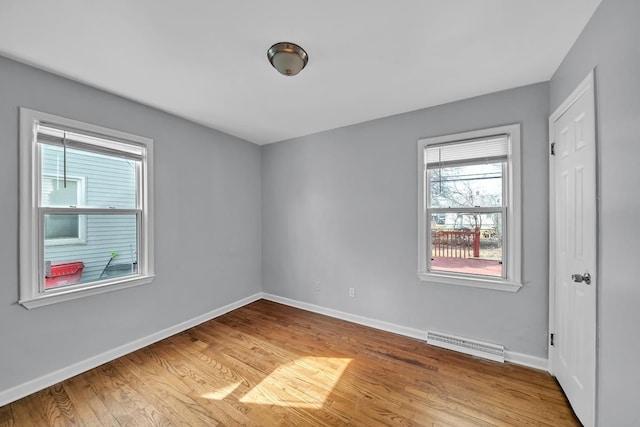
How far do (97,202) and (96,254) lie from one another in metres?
0.50

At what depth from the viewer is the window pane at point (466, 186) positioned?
237cm

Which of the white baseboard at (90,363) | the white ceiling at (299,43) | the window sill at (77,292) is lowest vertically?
the white baseboard at (90,363)

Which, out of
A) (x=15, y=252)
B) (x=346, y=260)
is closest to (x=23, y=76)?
(x=15, y=252)

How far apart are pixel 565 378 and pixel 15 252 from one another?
420 cm

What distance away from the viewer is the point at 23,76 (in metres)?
1.85

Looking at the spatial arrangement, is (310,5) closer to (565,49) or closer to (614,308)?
(565,49)

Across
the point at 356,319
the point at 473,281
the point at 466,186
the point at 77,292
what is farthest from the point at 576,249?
the point at 77,292

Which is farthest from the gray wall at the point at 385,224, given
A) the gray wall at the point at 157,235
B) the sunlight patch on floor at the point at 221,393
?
the sunlight patch on floor at the point at 221,393

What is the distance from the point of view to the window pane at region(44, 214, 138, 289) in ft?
6.75

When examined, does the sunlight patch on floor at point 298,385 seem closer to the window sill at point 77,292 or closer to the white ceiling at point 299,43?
the window sill at point 77,292

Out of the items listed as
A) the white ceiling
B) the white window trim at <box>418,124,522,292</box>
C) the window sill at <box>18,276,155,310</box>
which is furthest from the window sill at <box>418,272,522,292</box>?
the window sill at <box>18,276,155,310</box>

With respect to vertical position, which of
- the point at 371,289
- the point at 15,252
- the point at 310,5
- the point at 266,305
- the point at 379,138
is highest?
the point at 310,5

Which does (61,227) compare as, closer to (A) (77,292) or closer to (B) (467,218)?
(A) (77,292)

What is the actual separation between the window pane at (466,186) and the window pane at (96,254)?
3258 mm
